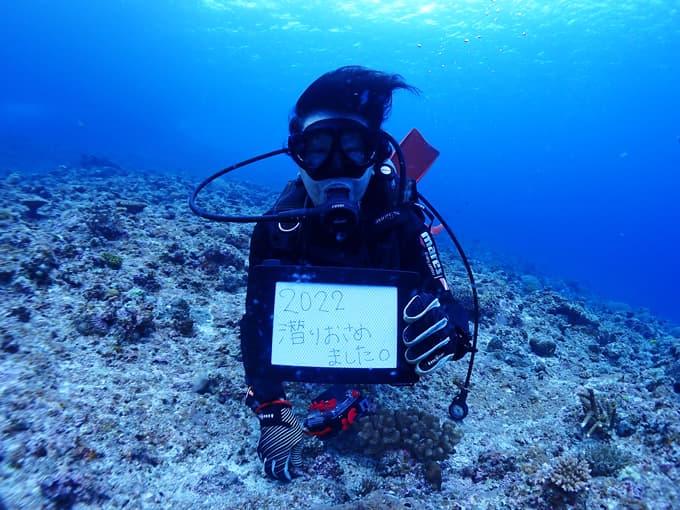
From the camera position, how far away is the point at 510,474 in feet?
9.85

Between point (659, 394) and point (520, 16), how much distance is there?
5597 cm

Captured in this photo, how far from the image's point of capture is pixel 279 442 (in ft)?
9.84

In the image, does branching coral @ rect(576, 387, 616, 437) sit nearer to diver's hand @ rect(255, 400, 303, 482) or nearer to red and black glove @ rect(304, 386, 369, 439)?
red and black glove @ rect(304, 386, 369, 439)

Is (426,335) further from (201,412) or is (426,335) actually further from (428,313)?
(201,412)

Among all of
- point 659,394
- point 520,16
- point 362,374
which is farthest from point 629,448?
point 520,16

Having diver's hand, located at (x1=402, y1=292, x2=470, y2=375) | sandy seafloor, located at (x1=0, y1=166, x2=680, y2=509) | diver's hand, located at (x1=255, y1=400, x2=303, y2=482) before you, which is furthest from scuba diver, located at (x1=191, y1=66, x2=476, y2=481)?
sandy seafloor, located at (x1=0, y1=166, x2=680, y2=509)

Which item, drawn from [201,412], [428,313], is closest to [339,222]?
[428,313]

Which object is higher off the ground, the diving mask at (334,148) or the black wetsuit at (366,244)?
the diving mask at (334,148)

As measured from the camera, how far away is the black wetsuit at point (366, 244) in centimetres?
331

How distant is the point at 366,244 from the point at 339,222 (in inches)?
24.2

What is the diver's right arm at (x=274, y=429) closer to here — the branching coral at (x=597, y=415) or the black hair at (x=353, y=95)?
the black hair at (x=353, y=95)

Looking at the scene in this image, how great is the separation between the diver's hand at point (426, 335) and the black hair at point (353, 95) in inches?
74.0

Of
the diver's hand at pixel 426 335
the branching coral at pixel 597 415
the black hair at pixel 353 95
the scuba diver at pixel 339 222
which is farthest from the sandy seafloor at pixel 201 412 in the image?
the black hair at pixel 353 95

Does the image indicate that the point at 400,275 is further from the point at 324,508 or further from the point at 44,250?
the point at 44,250
